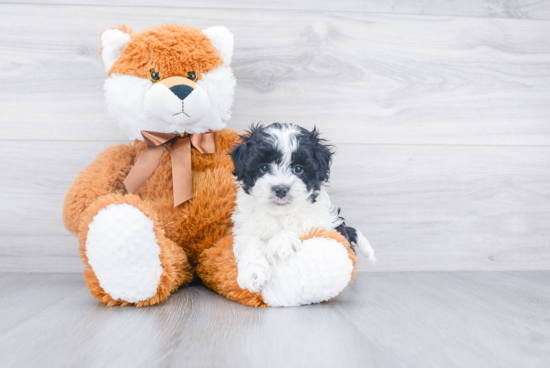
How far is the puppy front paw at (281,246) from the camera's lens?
1.00m

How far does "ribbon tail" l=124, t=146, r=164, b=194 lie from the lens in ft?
3.91

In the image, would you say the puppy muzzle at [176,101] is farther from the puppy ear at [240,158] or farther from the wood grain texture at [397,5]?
the wood grain texture at [397,5]

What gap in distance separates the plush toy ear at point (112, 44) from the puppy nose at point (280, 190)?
641mm

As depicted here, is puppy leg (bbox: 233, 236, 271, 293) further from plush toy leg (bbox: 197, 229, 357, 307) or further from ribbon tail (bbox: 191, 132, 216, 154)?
ribbon tail (bbox: 191, 132, 216, 154)

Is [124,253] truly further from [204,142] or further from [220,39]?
[220,39]

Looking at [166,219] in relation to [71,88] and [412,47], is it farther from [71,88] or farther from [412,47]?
[412,47]

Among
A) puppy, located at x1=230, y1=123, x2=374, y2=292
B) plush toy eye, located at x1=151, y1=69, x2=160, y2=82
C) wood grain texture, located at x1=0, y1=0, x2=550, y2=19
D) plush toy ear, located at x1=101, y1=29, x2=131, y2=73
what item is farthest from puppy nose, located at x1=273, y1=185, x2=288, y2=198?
wood grain texture, located at x1=0, y1=0, x2=550, y2=19

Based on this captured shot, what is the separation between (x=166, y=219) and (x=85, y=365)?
55cm

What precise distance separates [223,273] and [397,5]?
1188 mm

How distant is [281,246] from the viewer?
1.01 meters

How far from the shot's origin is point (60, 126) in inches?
58.0

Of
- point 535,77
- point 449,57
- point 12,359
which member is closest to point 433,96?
point 449,57

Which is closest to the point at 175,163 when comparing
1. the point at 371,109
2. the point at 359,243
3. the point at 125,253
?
the point at 125,253

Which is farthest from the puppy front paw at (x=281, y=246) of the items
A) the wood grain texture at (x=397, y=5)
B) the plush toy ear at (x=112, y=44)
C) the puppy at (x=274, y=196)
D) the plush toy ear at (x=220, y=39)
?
the wood grain texture at (x=397, y=5)
